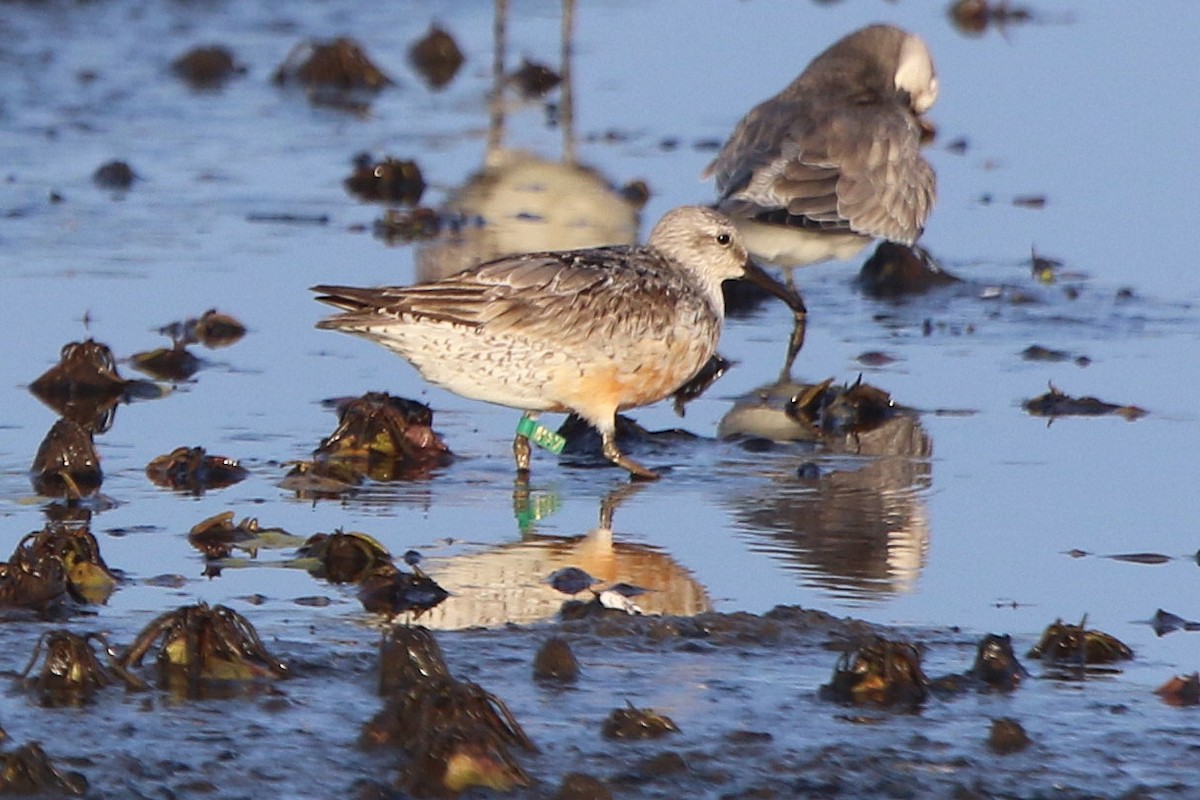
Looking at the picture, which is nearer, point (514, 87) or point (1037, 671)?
point (1037, 671)

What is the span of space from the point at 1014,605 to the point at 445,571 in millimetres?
1632

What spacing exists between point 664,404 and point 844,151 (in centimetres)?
232

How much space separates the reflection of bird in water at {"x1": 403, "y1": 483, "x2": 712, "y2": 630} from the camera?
21.5 ft

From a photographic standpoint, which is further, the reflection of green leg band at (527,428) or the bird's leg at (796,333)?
the bird's leg at (796,333)

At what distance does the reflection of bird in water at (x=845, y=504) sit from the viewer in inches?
280

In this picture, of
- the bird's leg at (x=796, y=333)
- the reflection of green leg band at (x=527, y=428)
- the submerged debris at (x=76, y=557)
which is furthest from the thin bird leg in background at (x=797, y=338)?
the submerged debris at (x=76, y=557)

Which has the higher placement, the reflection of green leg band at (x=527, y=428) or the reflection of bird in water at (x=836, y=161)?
the reflection of bird in water at (x=836, y=161)

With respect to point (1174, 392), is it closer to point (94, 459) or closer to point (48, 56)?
point (94, 459)

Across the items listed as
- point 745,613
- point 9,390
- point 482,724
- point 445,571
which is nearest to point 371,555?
point 445,571

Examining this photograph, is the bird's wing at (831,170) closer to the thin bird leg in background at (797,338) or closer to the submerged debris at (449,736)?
the thin bird leg in background at (797,338)

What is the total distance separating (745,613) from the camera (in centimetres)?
641

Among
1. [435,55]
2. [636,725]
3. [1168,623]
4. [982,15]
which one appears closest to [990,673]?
[1168,623]

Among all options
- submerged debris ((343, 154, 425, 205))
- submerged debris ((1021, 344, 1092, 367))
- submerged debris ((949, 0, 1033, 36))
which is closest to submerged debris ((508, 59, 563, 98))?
submerged debris ((343, 154, 425, 205))

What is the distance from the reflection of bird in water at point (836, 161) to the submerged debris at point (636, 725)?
5.37 metres
